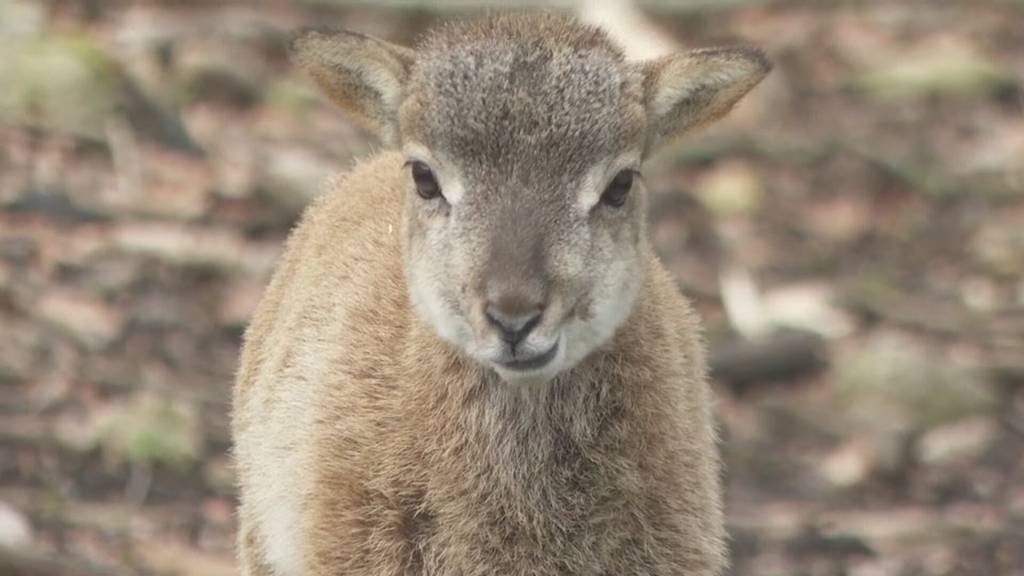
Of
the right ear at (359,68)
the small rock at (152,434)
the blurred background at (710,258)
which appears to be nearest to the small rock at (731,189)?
the blurred background at (710,258)

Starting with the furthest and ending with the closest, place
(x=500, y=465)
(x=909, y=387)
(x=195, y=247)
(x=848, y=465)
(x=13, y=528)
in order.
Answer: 1. (x=195, y=247)
2. (x=909, y=387)
3. (x=848, y=465)
4. (x=13, y=528)
5. (x=500, y=465)

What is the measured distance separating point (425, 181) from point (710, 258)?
327 inches

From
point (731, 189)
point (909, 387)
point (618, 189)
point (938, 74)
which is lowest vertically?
point (909, 387)

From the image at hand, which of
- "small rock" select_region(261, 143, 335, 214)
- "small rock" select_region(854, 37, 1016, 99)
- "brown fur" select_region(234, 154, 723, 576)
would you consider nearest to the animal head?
"brown fur" select_region(234, 154, 723, 576)

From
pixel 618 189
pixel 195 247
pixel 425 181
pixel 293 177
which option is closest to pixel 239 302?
pixel 195 247

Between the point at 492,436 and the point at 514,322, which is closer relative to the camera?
the point at 514,322

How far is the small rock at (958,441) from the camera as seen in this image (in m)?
12.0

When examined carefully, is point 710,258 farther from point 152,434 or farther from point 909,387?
point 152,434

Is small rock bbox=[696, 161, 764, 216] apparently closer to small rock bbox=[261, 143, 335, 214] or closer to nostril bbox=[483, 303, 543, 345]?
small rock bbox=[261, 143, 335, 214]

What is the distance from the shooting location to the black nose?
6.05m

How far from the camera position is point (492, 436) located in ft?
22.9

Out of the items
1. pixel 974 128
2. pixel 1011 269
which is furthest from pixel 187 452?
pixel 974 128

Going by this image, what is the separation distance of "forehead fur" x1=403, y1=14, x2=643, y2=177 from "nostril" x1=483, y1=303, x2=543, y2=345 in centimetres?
58

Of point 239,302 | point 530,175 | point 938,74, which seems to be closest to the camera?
point 530,175
